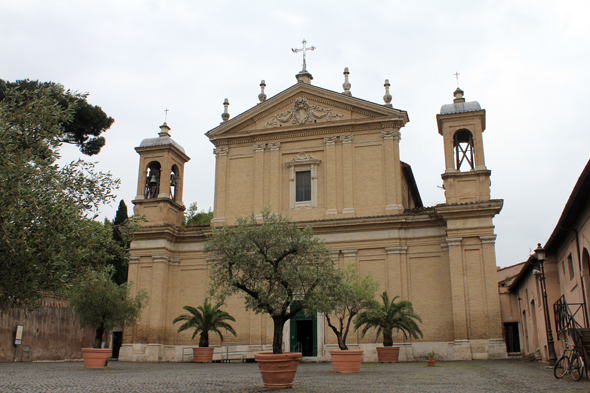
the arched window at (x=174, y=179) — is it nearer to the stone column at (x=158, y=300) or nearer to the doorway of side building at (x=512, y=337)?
the stone column at (x=158, y=300)

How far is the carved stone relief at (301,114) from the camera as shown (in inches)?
1005

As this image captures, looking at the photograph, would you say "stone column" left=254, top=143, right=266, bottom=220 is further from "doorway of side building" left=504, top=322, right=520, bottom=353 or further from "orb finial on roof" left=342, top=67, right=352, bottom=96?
"doorway of side building" left=504, top=322, right=520, bottom=353

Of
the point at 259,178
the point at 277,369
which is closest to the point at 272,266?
the point at 277,369

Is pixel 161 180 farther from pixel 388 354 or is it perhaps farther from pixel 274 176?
pixel 388 354

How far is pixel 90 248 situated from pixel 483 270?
1666 cm

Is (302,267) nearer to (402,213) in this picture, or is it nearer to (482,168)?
(402,213)

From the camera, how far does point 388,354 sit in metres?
19.7

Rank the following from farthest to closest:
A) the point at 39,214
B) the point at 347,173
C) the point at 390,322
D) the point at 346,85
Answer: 1. the point at 346,85
2. the point at 347,173
3. the point at 390,322
4. the point at 39,214

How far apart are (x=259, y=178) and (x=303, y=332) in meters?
7.33

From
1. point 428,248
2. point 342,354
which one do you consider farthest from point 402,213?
point 342,354

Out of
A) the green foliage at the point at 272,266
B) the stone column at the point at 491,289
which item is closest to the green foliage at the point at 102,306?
the green foliage at the point at 272,266

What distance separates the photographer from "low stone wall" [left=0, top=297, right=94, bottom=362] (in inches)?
899

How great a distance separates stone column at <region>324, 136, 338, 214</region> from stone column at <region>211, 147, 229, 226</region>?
500cm

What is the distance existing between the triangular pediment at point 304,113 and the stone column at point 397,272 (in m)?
5.91
